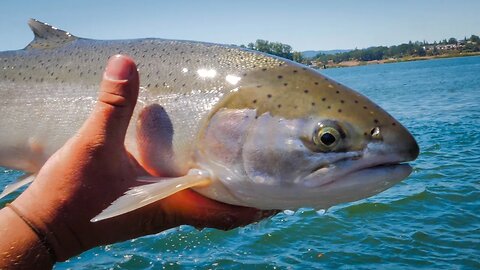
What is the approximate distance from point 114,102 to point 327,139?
4.13 ft

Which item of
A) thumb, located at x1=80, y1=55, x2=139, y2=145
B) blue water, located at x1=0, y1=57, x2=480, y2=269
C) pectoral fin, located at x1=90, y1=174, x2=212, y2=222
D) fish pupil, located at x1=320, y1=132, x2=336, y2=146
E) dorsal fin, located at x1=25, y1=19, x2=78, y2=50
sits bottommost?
blue water, located at x1=0, y1=57, x2=480, y2=269

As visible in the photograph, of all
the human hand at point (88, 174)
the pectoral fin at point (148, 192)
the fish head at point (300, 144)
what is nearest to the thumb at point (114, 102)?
the human hand at point (88, 174)

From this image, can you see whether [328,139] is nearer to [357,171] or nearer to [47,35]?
[357,171]

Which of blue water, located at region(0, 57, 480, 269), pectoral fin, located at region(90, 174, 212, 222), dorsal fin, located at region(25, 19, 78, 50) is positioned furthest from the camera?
blue water, located at region(0, 57, 480, 269)

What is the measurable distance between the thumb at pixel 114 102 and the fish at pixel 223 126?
383 mm

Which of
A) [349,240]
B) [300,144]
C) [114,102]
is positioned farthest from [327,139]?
[349,240]

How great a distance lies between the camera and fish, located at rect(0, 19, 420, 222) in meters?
2.74

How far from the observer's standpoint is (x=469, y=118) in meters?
24.4

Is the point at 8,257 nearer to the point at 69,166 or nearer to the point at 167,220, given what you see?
the point at 69,166

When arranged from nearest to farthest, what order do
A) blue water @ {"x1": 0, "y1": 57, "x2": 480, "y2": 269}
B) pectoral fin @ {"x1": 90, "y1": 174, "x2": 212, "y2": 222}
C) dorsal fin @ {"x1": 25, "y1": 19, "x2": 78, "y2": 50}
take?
pectoral fin @ {"x1": 90, "y1": 174, "x2": 212, "y2": 222} < dorsal fin @ {"x1": 25, "y1": 19, "x2": 78, "y2": 50} < blue water @ {"x1": 0, "y1": 57, "x2": 480, "y2": 269}

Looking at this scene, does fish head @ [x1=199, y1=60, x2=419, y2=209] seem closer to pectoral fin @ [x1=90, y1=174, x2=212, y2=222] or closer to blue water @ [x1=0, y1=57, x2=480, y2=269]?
pectoral fin @ [x1=90, y1=174, x2=212, y2=222]

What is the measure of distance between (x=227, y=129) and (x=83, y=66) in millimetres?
1353

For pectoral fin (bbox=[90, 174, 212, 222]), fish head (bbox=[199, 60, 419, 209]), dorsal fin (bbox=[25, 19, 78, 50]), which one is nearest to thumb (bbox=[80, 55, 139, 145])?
pectoral fin (bbox=[90, 174, 212, 222])

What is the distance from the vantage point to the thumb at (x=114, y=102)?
271 centimetres
